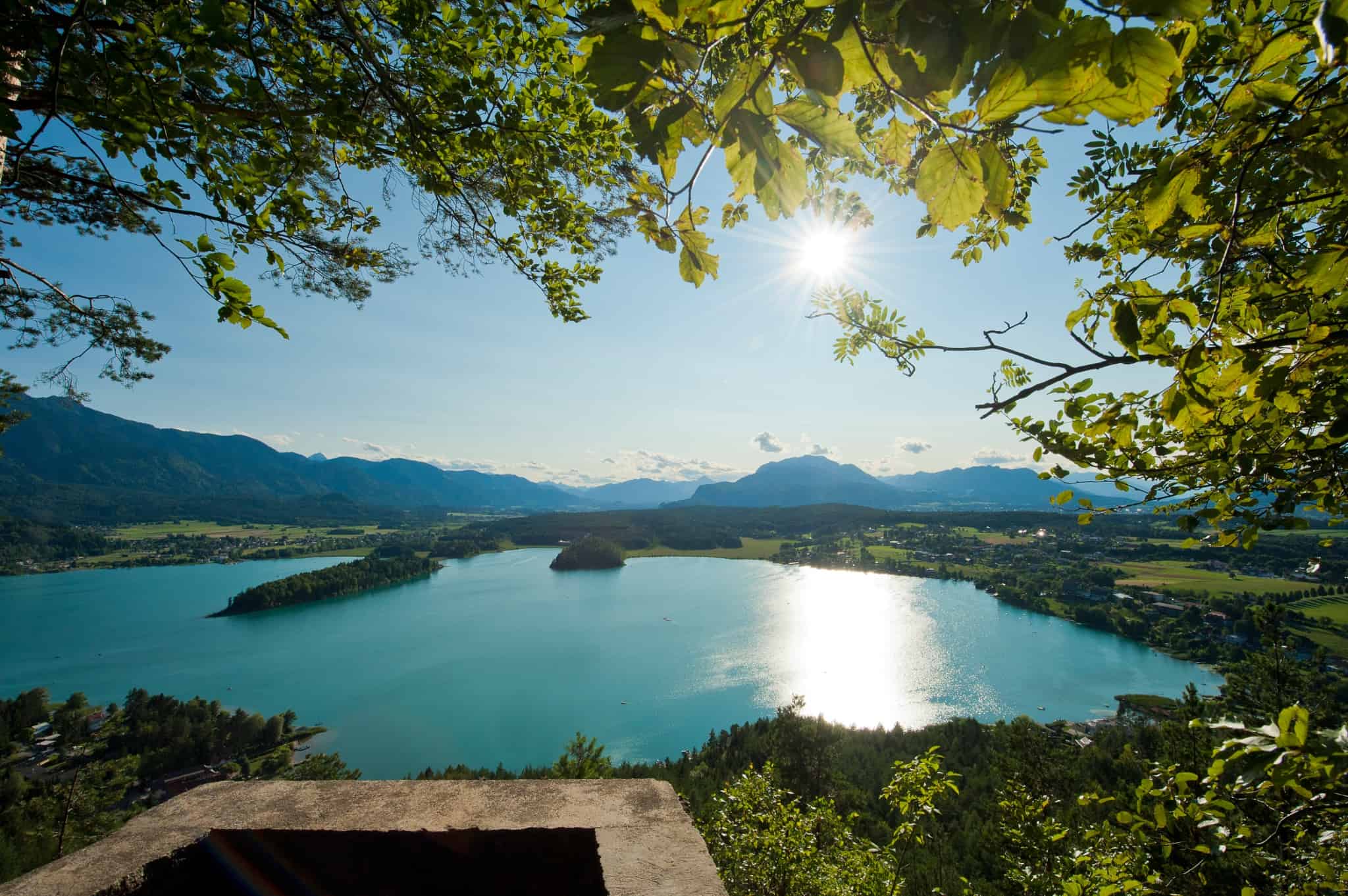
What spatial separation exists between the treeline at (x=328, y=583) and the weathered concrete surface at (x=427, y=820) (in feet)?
235

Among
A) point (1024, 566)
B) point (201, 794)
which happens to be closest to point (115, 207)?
point (201, 794)

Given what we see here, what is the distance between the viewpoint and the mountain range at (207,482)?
385 feet

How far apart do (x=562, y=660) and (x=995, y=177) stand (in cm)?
4602

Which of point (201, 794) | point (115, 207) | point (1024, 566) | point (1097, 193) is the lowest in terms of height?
point (1024, 566)

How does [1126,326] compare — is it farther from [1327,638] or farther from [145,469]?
[145,469]

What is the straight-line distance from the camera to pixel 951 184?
0.71 metres


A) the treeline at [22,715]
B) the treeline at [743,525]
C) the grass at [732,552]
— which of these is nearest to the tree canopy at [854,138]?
the treeline at [22,715]

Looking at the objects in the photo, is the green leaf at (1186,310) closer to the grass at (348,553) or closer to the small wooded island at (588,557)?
the small wooded island at (588,557)

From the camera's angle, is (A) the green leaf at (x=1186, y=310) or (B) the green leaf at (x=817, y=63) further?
(A) the green leaf at (x=1186, y=310)

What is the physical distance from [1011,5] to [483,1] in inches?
84.2

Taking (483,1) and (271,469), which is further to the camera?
(271,469)

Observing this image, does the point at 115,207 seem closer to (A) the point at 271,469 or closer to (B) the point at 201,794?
(B) the point at 201,794

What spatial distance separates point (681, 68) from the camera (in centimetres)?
78

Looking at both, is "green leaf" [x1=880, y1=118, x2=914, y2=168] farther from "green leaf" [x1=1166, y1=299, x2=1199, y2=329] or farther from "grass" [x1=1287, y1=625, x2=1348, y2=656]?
"grass" [x1=1287, y1=625, x2=1348, y2=656]
